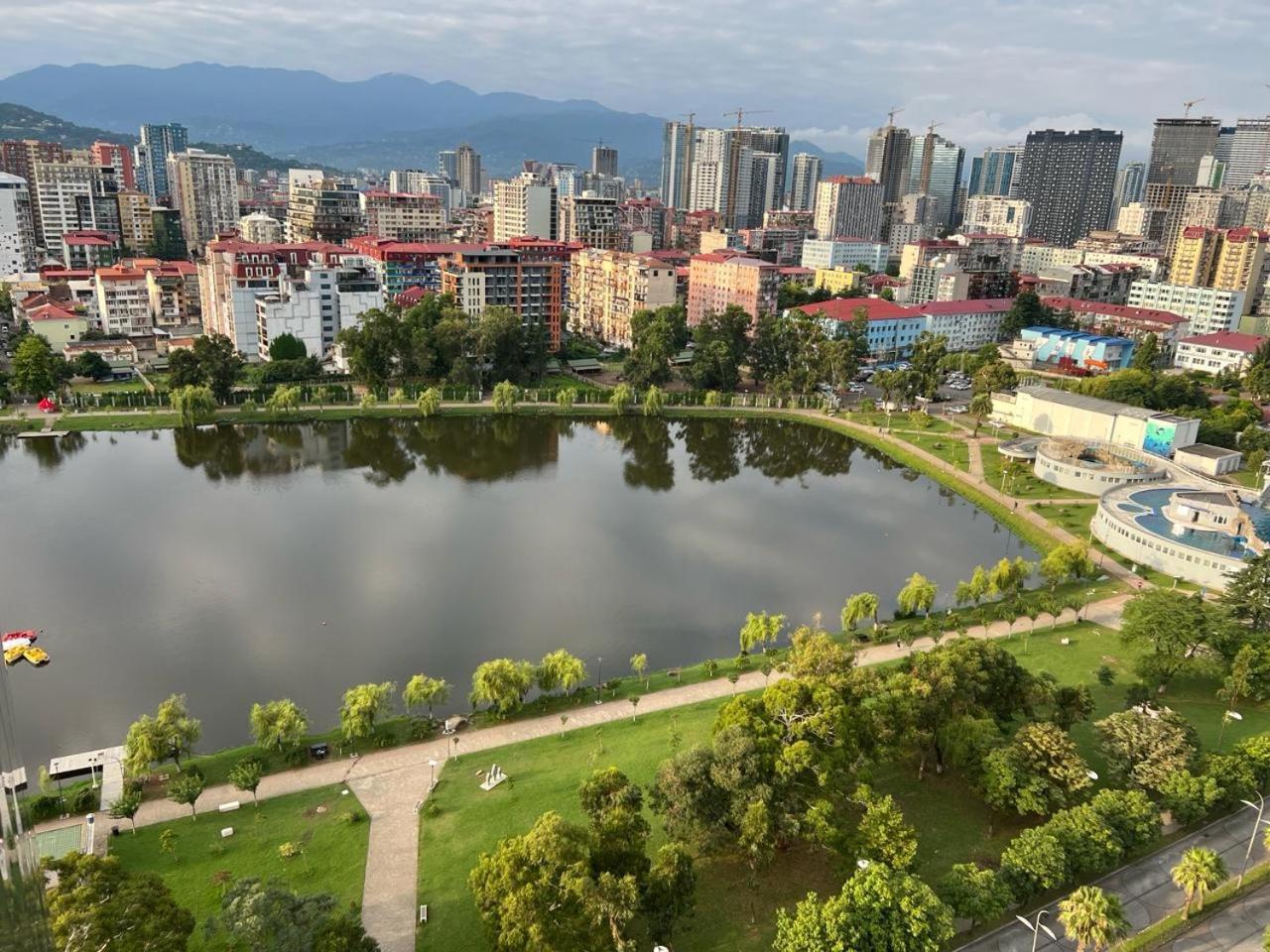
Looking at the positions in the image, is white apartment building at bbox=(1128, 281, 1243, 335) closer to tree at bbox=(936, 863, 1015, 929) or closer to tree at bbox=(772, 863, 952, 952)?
tree at bbox=(936, 863, 1015, 929)

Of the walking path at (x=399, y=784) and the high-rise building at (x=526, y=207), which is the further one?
the high-rise building at (x=526, y=207)

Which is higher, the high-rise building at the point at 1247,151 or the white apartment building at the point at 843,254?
the high-rise building at the point at 1247,151

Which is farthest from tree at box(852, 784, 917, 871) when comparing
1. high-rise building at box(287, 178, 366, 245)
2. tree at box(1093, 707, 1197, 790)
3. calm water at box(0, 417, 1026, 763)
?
high-rise building at box(287, 178, 366, 245)

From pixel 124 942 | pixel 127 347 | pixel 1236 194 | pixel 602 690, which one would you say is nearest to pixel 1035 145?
pixel 1236 194

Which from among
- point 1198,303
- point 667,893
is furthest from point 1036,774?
point 1198,303

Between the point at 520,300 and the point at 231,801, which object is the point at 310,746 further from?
the point at 520,300

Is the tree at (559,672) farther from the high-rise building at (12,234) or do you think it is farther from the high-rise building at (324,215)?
the high-rise building at (324,215)

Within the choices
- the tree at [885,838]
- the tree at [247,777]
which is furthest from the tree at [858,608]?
the tree at [247,777]
